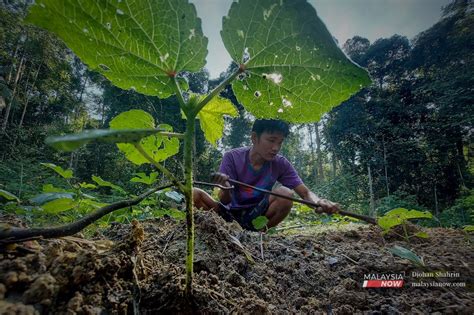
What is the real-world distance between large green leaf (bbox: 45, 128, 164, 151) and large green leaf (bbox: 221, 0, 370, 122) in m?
0.38

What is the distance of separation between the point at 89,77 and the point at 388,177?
2138cm

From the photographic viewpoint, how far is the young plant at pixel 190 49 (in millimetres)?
566

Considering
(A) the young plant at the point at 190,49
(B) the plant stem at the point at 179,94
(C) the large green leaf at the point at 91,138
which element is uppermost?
(A) the young plant at the point at 190,49

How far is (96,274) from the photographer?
0.53 m

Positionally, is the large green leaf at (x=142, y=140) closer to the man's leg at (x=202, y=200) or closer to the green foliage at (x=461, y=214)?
the man's leg at (x=202, y=200)

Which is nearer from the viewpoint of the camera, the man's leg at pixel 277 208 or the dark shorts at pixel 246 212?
the man's leg at pixel 277 208

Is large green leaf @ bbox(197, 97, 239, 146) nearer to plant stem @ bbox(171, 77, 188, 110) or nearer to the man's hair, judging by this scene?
plant stem @ bbox(171, 77, 188, 110)

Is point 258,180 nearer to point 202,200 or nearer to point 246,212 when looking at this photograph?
point 246,212

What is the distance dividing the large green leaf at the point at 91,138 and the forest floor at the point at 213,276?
27cm

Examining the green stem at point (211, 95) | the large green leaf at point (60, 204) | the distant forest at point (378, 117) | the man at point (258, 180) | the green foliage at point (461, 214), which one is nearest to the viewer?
the green stem at point (211, 95)

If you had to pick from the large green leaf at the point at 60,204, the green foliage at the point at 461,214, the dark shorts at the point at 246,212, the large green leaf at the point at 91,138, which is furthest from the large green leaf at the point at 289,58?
the green foliage at the point at 461,214

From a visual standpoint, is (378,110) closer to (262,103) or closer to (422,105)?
(422,105)

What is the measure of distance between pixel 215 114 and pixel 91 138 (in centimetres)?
49

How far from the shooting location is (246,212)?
3020mm
